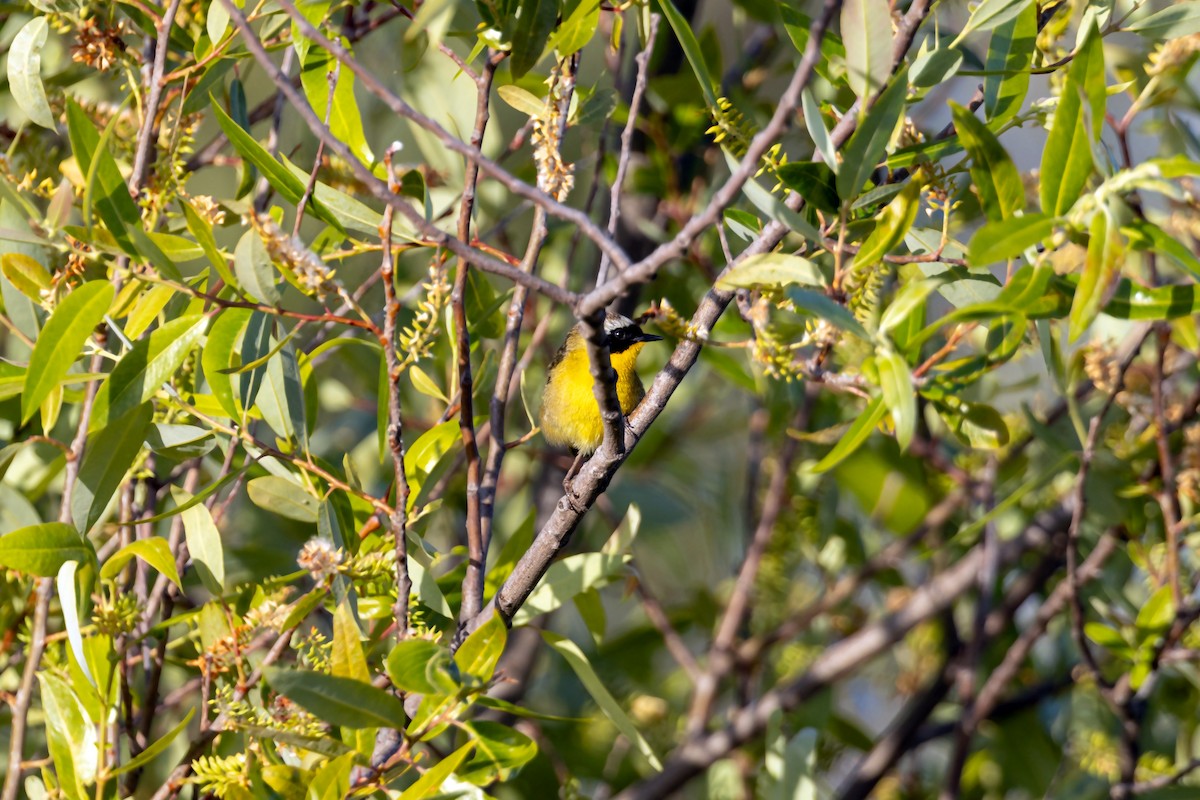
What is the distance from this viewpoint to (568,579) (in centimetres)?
171

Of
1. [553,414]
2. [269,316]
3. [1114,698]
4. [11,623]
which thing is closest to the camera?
[269,316]

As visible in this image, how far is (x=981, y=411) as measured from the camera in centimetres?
170

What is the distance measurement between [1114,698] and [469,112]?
1.86m

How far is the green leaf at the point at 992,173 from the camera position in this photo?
4.34ft

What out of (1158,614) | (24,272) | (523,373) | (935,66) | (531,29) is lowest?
(1158,614)

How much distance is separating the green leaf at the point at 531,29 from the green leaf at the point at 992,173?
541 millimetres

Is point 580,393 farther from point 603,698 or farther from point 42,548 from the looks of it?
point 42,548

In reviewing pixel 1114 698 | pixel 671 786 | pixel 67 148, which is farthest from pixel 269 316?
pixel 1114 698

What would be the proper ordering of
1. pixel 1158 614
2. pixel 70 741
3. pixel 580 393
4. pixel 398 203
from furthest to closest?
pixel 580 393, pixel 1158 614, pixel 70 741, pixel 398 203

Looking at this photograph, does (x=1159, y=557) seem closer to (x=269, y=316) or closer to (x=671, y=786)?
(x=671, y=786)

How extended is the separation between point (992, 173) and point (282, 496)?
3.41 ft

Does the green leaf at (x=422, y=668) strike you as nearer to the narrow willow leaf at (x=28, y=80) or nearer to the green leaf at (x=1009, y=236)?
the green leaf at (x=1009, y=236)

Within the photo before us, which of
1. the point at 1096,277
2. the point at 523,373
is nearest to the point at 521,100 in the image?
the point at 523,373

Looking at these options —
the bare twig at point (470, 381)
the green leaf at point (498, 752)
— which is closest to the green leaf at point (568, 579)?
the bare twig at point (470, 381)
